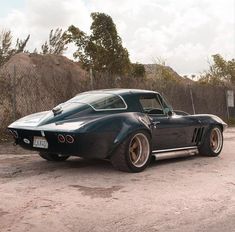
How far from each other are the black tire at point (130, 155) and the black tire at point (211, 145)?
2026 millimetres

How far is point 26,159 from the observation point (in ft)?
32.0

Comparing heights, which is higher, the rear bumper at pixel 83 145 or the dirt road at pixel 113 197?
the rear bumper at pixel 83 145

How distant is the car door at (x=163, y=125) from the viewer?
8.85 metres

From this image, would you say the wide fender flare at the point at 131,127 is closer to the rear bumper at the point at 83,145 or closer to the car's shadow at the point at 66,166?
the rear bumper at the point at 83,145

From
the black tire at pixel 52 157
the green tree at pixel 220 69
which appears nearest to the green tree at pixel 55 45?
the green tree at pixel 220 69

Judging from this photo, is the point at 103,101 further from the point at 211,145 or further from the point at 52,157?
the point at 211,145

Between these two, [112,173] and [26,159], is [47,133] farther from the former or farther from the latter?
[26,159]

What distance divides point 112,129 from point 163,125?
1.45 m

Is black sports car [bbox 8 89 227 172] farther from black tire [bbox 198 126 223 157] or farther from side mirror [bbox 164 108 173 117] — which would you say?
black tire [bbox 198 126 223 157]

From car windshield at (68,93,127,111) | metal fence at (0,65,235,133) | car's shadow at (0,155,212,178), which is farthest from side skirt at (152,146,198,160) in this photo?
metal fence at (0,65,235,133)

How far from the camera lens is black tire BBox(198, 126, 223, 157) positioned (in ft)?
33.2

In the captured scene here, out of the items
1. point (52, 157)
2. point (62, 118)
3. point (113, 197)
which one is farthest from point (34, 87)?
point (113, 197)

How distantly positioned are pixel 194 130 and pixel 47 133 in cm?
328

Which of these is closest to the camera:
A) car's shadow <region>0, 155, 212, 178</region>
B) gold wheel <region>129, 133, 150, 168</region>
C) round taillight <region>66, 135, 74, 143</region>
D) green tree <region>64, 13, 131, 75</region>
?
round taillight <region>66, 135, 74, 143</region>
